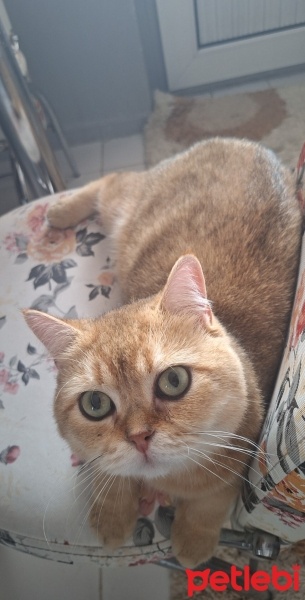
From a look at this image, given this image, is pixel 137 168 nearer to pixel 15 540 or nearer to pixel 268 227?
pixel 268 227

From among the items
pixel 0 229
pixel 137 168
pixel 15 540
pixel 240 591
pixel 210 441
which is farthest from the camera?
pixel 137 168

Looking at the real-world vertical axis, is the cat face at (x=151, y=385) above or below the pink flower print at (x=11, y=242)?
above

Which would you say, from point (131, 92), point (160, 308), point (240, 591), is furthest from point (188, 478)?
point (131, 92)

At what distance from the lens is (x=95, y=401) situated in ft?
2.04

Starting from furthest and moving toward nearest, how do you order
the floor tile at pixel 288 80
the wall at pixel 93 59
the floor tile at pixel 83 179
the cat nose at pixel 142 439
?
the floor tile at pixel 288 80
the floor tile at pixel 83 179
the wall at pixel 93 59
the cat nose at pixel 142 439

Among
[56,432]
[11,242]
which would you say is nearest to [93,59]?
[11,242]

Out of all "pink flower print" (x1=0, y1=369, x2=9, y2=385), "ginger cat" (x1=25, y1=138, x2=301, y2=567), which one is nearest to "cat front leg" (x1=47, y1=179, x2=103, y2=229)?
"ginger cat" (x1=25, y1=138, x2=301, y2=567)

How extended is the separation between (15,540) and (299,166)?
76cm

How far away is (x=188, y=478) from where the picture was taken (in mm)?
674

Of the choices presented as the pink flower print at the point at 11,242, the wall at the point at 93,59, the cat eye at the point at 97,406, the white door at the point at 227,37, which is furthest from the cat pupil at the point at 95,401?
the white door at the point at 227,37

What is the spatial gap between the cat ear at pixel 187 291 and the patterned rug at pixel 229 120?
4.24 feet

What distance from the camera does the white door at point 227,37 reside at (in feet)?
6.39

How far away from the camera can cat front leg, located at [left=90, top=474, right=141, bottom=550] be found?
2.27 ft

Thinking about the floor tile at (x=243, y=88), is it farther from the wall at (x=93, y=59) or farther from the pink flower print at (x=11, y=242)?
the pink flower print at (x=11, y=242)
